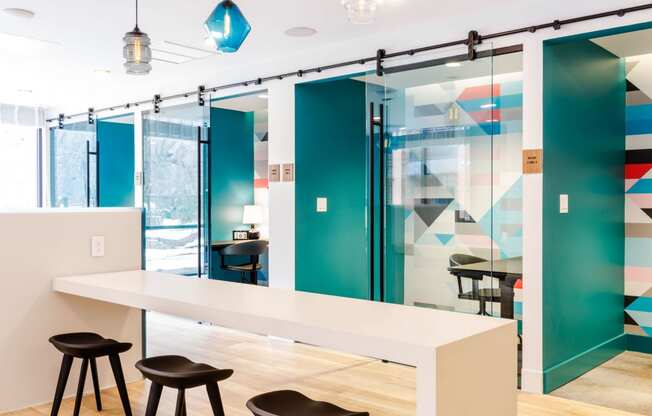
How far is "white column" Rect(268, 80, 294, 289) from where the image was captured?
5.19 metres

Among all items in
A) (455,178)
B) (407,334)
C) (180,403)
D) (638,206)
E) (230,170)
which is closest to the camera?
(407,334)

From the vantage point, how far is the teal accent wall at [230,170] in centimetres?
737

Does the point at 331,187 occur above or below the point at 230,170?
below

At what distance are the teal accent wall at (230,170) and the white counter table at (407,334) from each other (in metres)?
4.81

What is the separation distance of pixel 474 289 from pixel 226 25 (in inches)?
96.8

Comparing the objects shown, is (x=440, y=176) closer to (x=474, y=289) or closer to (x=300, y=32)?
(x=474, y=289)

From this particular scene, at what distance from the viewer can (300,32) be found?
14.9 feet

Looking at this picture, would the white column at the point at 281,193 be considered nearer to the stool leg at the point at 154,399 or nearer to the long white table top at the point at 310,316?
the long white table top at the point at 310,316

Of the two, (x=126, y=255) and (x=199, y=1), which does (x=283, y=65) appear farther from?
(x=126, y=255)

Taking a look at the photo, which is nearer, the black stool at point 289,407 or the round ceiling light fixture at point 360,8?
the black stool at point 289,407

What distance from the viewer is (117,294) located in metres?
2.88

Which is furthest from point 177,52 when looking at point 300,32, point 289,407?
point 289,407

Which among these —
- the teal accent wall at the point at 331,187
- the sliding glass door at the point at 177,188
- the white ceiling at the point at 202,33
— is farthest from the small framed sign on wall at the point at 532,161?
the sliding glass door at the point at 177,188

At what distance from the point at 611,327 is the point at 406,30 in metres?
2.83
